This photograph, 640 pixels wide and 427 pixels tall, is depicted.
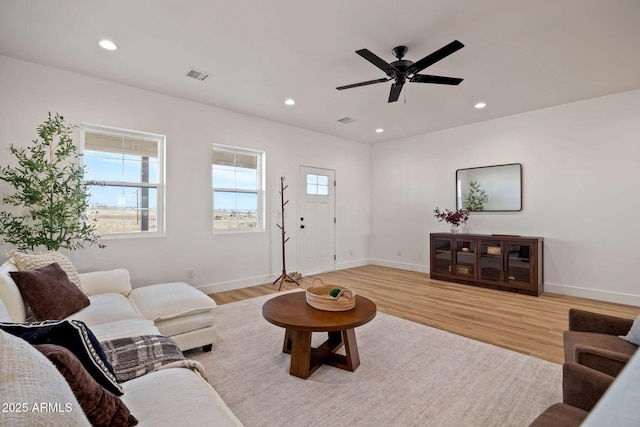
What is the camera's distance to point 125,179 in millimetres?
3912

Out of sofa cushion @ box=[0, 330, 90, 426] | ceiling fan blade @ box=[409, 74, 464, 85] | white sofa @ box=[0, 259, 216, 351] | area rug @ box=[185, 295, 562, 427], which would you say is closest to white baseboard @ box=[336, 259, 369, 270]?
area rug @ box=[185, 295, 562, 427]

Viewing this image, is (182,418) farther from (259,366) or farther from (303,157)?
(303,157)

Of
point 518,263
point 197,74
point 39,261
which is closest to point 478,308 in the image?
point 518,263

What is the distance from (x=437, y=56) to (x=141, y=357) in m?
2.97

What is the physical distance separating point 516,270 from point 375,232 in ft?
9.57

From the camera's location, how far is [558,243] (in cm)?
452

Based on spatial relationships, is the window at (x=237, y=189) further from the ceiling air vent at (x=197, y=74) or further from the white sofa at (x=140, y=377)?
the white sofa at (x=140, y=377)

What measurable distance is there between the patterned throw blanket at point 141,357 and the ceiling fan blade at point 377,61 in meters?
2.53

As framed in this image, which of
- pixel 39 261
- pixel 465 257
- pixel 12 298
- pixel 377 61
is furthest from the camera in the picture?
pixel 465 257

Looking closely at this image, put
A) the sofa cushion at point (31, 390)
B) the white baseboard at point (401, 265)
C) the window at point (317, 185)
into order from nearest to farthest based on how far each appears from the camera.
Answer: the sofa cushion at point (31, 390), the window at point (317, 185), the white baseboard at point (401, 265)

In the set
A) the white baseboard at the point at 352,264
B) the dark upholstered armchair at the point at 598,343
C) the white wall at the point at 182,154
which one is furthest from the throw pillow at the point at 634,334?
the white baseboard at the point at 352,264

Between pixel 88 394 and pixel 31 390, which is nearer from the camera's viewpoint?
pixel 31 390

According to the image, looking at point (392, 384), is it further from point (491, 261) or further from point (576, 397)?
point (491, 261)

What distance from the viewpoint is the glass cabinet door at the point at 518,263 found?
441cm
